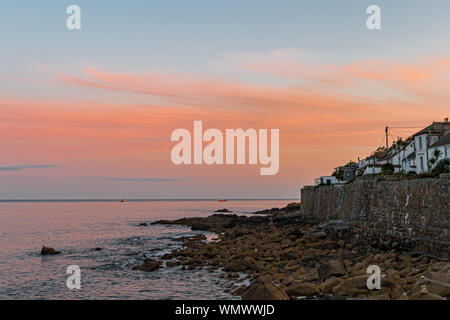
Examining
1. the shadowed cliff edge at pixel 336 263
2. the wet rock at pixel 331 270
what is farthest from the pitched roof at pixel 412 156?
the wet rock at pixel 331 270

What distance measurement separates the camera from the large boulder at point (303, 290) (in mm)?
15430

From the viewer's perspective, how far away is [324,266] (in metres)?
17.7

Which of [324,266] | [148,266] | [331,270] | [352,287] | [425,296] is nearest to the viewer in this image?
[425,296]

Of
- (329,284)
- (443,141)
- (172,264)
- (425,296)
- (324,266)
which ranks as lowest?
(172,264)

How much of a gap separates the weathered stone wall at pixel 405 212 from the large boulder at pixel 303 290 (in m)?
6.90

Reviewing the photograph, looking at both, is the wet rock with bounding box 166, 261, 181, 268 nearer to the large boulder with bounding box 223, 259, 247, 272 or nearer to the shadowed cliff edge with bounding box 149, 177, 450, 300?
the shadowed cliff edge with bounding box 149, 177, 450, 300

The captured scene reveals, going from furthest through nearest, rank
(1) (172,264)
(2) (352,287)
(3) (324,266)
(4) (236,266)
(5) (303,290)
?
(1) (172,264), (4) (236,266), (3) (324,266), (5) (303,290), (2) (352,287)

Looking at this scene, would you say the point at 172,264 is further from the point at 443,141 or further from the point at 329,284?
the point at 443,141

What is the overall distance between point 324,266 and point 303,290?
2558 millimetres

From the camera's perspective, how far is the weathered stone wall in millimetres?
19500

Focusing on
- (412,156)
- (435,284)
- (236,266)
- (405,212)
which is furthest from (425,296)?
(412,156)

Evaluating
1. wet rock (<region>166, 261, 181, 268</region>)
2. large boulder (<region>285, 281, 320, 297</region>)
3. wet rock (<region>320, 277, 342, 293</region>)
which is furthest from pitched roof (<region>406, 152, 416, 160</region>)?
large boulder (<region>285, 281, 320, 297</region>)

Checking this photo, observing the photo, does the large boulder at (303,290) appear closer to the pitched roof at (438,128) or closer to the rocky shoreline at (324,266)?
the rocky shoreline at (324,266)
